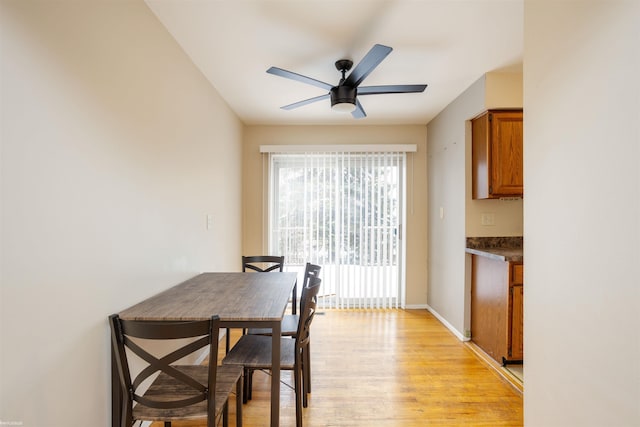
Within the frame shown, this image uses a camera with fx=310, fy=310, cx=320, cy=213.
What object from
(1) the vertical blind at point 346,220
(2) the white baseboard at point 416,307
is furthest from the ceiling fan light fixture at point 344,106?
(2) the white baseboard at point 416,307

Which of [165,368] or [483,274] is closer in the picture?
[165,368]

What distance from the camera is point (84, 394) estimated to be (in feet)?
4.40

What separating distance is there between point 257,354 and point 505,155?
267cm

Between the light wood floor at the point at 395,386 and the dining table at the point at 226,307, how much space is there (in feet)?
2.05

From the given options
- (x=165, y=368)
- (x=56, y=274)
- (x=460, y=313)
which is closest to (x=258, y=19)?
(x=56, y=274)

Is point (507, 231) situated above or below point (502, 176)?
below

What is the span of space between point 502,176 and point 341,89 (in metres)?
1.68

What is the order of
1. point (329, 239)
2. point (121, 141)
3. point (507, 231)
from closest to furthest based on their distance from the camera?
point (121, 141)
point (507, 231)
point (329, 239)

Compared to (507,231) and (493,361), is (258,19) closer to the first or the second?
(507,231)

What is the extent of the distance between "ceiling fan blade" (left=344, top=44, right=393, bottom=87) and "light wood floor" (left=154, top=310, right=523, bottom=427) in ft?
7.27

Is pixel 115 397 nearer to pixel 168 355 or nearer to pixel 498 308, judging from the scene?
pixel 168 355

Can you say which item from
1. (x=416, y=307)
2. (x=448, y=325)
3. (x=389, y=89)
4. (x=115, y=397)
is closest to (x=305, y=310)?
(x=115, y=397)

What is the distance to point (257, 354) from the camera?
1.85 m

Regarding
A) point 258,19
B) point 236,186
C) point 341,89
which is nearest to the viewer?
point 258,19
